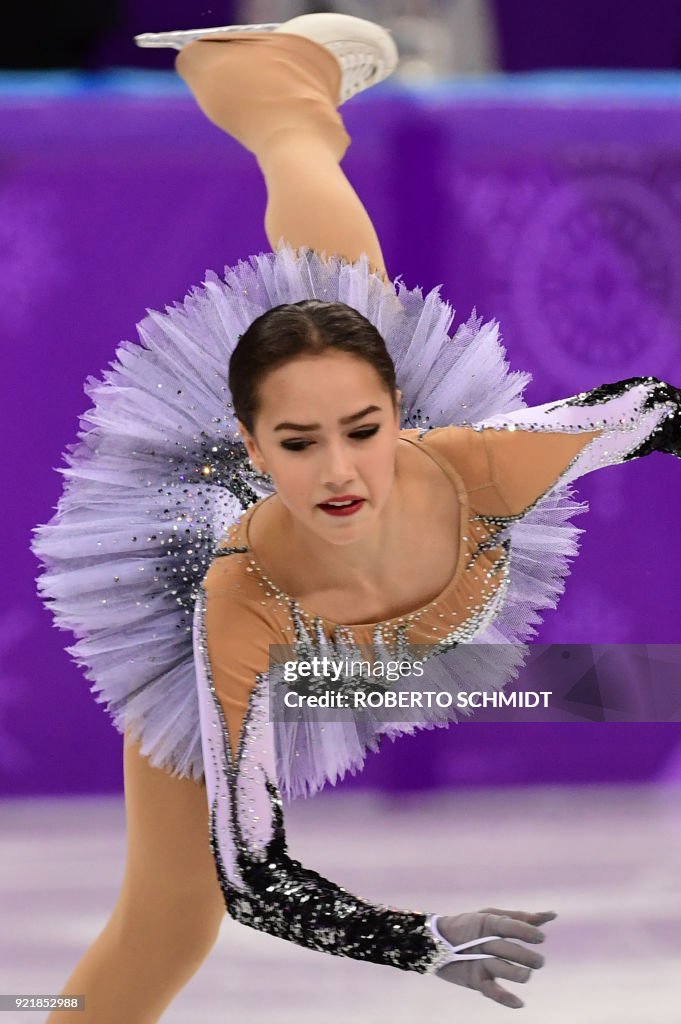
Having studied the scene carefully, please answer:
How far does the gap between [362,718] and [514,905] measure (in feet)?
3.00

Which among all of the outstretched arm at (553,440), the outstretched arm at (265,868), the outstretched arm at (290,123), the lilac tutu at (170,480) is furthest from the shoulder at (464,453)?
the outstretched arm at (290,123)

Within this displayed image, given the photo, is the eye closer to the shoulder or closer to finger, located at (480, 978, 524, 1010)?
the shoulder

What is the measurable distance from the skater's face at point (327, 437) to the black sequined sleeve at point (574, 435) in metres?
0.15

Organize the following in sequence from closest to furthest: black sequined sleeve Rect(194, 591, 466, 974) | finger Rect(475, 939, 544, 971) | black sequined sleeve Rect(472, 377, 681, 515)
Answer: finger Rect(475, 939, 544, 971) → black sequined sleeve Rect(194, 591, 466, 974) → black sequined sleeve Rect(472, 377, 681, 515)

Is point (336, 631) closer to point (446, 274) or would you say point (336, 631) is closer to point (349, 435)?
point (349, 435)

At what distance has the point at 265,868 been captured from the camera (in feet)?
4.86

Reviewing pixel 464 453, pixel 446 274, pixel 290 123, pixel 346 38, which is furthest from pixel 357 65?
pixel 464 453

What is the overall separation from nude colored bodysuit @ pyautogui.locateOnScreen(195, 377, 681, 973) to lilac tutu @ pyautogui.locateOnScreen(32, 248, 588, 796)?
0.08 m

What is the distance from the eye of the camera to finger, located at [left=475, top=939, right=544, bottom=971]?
4.19ft

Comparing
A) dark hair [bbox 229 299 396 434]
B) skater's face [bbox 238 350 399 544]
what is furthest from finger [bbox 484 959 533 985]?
dark hair [bbox 229 299 396 434]

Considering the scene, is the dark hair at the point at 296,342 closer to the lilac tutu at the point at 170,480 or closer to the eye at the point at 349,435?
the eye at the point at 349,435

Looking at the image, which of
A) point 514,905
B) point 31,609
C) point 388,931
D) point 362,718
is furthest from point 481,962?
point 31,609

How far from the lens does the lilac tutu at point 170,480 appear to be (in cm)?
167

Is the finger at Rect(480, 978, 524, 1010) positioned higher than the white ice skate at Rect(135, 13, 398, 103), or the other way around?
the white ice skate at Rect(135, 13, 398, 103)
